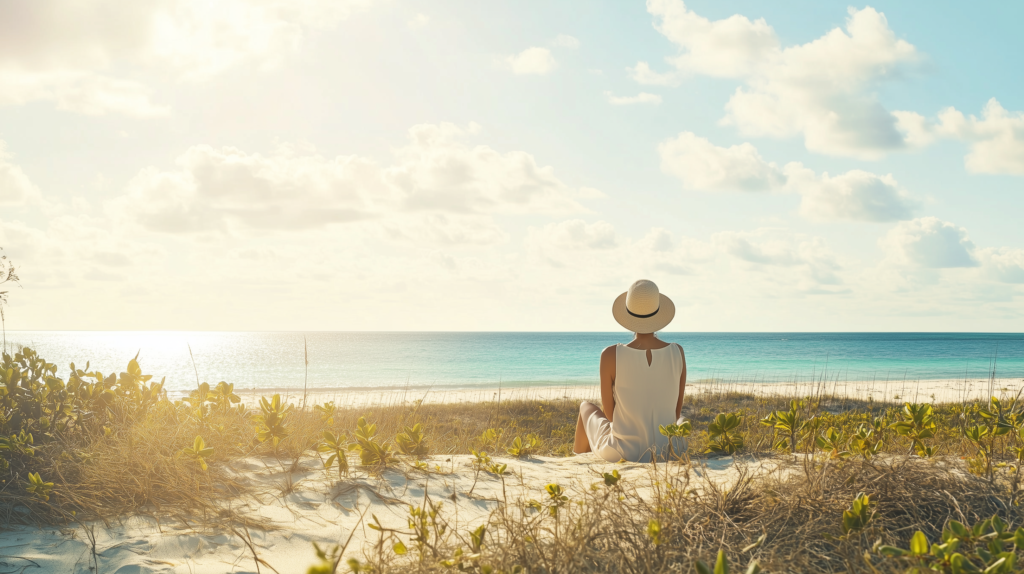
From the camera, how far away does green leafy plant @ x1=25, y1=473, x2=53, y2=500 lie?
2.77m

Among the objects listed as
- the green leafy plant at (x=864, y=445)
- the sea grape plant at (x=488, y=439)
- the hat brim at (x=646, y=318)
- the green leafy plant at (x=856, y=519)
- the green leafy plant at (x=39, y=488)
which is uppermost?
the hat brim at (x=646, y=318)

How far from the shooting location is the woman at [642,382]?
4473 mm

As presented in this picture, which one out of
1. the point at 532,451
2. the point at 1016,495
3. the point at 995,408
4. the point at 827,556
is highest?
the point at 995,408

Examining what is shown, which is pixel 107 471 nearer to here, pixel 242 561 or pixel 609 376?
pixel 242 561

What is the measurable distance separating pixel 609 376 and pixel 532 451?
0.96 m

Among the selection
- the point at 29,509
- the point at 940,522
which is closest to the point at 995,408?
→ the point at 940,522

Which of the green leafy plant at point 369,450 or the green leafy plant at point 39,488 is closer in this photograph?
the green leafy plant at point 39,488

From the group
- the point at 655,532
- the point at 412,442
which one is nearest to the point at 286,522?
the point at 412,442

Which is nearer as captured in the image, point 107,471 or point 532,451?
point 107,471

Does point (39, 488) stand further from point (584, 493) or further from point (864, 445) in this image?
point (864, 445)

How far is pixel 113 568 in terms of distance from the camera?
225cm

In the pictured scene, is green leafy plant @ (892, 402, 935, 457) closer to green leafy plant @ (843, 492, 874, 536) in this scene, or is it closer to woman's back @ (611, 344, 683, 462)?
green leafy plant @ (843, 492, 874, 536)

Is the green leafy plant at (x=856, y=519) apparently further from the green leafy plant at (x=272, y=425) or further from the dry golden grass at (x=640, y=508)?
the green leafy plant at (x=272, y=425)

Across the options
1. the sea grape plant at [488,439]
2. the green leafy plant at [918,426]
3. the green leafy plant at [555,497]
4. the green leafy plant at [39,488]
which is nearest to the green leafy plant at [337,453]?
the green leafy plant at [39,488]
